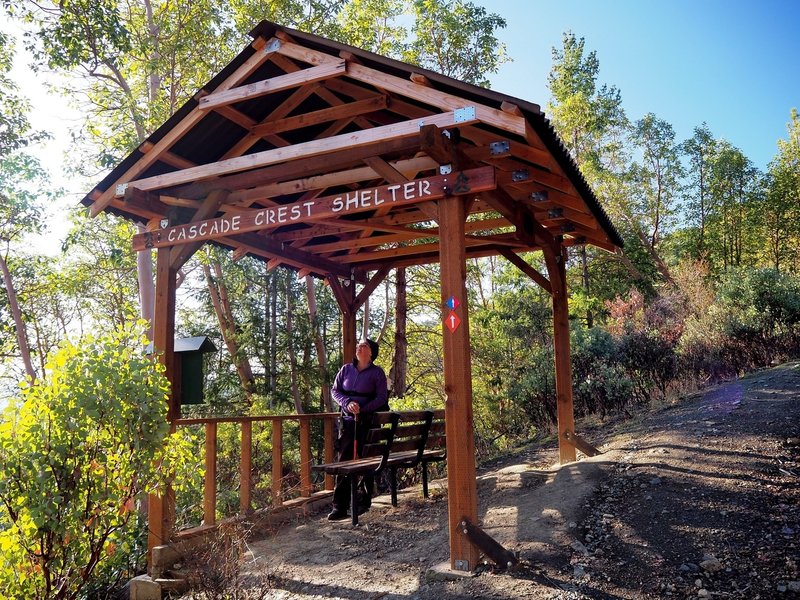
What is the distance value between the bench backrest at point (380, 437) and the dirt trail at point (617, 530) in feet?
2.56

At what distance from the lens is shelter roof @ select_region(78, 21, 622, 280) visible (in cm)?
473

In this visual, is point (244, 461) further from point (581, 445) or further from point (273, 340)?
point (273, 340)

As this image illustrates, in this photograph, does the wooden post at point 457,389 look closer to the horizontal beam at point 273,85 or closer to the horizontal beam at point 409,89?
the horizontal beam at point 409,89

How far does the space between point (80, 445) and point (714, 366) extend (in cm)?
1095

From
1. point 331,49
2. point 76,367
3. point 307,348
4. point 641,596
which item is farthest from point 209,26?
point 641,596

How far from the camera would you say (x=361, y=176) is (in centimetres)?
616

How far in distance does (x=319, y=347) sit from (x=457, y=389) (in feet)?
33.2

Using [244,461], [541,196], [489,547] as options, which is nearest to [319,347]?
[244,461]

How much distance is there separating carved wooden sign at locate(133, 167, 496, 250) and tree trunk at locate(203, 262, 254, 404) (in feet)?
24.7

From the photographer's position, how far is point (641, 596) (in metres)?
3.63

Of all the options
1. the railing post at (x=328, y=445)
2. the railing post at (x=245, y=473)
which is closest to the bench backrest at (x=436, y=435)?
the railing post at (x=245, y=473)

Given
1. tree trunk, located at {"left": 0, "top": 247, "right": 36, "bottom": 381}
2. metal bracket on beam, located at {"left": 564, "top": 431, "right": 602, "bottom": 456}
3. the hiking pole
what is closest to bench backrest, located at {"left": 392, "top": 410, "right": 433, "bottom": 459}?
the hiking pole

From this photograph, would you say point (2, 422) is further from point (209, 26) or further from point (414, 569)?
point (209, 26)

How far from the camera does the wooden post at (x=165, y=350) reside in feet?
17.8
